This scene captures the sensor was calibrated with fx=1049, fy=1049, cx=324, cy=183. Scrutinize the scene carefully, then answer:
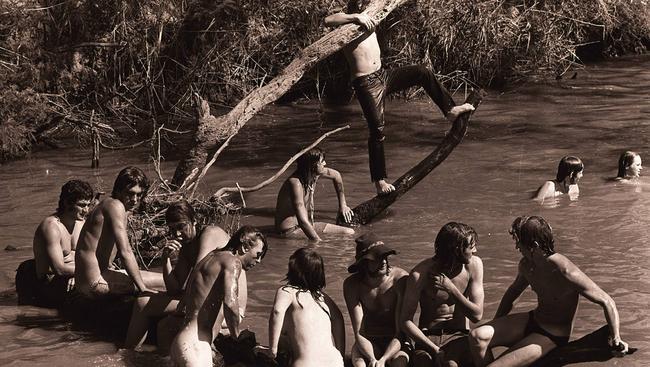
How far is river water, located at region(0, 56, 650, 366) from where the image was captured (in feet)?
28.7

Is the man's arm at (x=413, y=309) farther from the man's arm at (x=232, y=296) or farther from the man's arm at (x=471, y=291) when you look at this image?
the man's arm at (x=232, y=296)

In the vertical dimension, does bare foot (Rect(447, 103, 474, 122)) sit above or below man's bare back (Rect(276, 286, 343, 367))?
above

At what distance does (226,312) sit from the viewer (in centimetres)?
695

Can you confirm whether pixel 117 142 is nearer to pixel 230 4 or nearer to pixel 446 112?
pixel 230 4

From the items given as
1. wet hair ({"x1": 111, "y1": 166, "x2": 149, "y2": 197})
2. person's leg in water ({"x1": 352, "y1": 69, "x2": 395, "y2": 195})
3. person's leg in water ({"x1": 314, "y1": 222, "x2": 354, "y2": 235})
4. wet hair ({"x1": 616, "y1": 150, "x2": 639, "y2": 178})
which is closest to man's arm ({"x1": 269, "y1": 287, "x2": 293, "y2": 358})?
wet hair ({"x1": 111, "y1": 166, "x2": 149, "y2": 197})

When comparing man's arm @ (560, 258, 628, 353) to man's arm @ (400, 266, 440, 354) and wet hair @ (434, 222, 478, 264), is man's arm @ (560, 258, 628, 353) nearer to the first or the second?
wet hair @ (434, 222, 478, 264)

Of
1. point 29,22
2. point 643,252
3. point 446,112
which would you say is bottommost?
point 643,252

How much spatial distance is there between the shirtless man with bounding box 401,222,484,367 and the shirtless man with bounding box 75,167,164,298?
7.60 ft

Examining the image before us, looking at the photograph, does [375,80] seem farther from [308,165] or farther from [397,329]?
[397,329]

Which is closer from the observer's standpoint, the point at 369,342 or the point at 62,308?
the point at 369,342

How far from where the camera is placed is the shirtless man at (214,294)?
6902mm

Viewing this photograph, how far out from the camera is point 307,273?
6691 mm

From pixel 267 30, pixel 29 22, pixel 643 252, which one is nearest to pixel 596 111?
pixel 267 30

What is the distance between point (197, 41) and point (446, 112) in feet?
24.0
